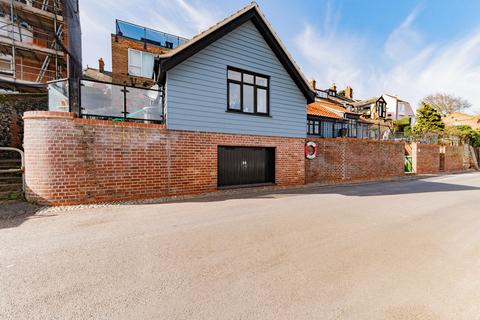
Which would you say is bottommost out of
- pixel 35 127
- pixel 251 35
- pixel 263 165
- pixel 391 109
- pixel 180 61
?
pixel 263 165

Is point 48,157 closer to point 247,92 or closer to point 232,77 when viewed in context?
point 232,77

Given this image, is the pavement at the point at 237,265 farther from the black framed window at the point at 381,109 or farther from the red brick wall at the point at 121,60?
the black framed window at the point at 381,109

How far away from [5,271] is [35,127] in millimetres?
4571

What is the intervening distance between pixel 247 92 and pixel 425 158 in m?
17.5

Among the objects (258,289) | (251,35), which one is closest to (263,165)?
(251,35)

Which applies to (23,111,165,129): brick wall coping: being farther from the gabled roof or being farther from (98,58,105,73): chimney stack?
(98,58,105,73): chimney stack

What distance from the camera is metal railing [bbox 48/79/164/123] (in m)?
6.78

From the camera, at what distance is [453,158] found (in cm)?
2061

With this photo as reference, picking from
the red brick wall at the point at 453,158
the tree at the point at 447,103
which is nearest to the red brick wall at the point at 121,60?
the red brick wall at the point at 453,158

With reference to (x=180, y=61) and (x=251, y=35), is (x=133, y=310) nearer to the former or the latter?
(x=180, y=61)

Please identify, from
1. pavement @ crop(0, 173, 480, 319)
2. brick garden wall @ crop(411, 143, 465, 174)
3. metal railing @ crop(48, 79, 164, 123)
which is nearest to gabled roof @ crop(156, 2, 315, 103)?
metal railing @ crop(48, 79, 164, 123)

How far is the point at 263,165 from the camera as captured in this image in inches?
394

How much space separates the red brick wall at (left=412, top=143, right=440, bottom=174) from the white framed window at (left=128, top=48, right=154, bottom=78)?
924 inches

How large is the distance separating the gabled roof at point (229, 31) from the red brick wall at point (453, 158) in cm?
1776
